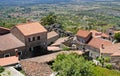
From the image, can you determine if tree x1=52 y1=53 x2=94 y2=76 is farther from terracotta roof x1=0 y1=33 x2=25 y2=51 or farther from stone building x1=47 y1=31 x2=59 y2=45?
stone building x1=47 y1=31 x2=59 y2=45

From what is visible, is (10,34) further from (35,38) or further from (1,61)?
(1,61)

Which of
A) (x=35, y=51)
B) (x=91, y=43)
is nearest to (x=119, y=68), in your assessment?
(x=35, y=51)

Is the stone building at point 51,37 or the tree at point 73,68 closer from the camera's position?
the tree at point 73,68

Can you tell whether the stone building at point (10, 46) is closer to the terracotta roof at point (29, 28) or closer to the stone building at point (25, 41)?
the stone building at point (25, 41)

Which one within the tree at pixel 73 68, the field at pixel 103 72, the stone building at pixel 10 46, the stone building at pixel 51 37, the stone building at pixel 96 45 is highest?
the tree at pixel 73 68

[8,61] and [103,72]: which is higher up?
[8,61]

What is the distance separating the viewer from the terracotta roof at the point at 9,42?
5746 centimetres

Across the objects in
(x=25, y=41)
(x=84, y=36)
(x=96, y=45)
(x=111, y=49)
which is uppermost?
(x=25, y=41)

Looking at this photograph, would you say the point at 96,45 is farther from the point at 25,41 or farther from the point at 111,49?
the point at 25,41

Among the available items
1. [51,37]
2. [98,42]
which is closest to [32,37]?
[51,37]

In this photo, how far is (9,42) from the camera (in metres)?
59.3

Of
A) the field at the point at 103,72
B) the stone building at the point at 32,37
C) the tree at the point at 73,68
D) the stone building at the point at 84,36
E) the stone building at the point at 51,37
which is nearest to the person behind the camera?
the tree at the point at 73,68

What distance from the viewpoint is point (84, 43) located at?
3661 inches

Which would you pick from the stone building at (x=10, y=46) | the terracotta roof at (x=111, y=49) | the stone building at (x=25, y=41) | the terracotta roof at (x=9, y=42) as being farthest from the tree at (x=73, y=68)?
the terracotta roof at (x=111, y=49)
